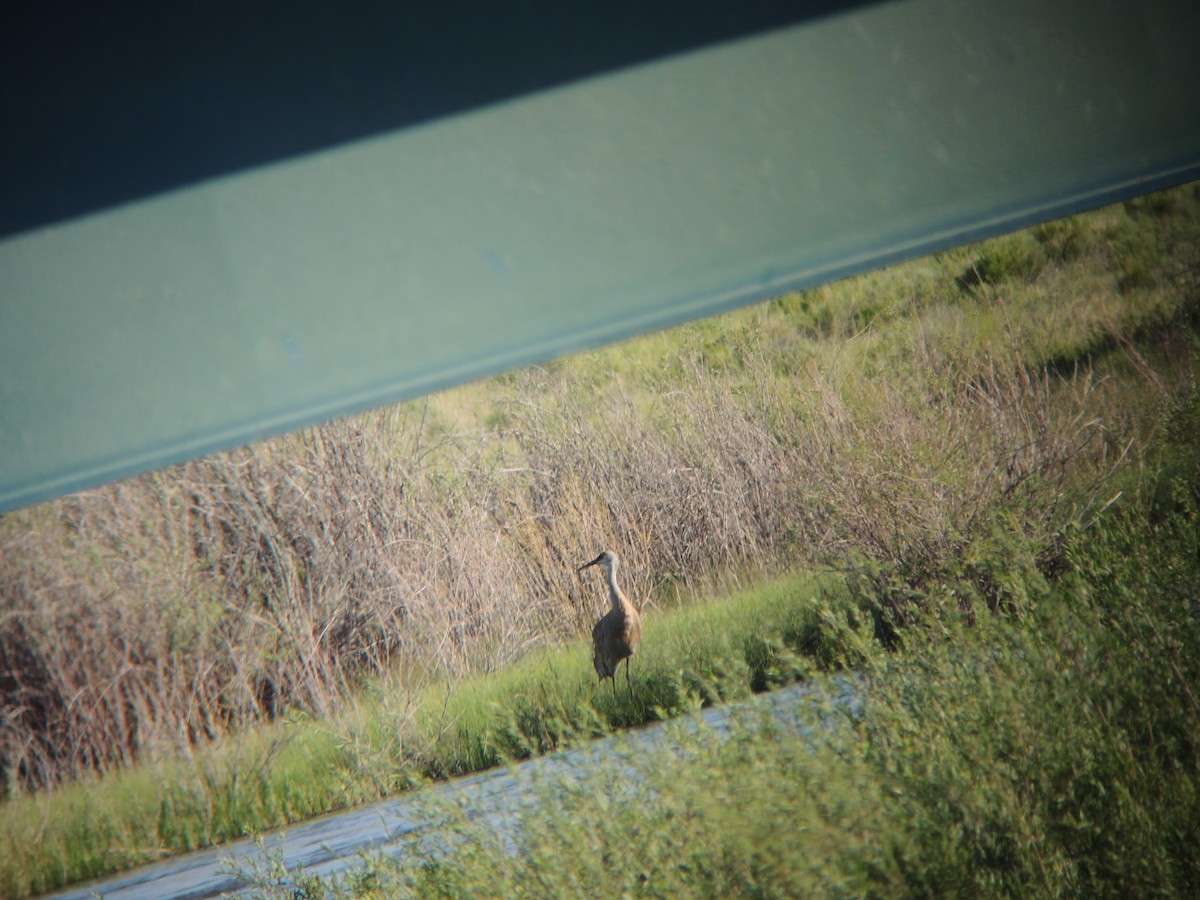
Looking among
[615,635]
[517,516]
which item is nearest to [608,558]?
[615,635]

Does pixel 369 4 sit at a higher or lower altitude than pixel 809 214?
higher

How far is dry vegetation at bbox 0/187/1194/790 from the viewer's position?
17.9 feet

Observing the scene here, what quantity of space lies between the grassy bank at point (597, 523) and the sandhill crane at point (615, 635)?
0.15m

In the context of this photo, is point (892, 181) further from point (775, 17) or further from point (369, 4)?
point (369, 4)

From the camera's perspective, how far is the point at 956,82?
2.15 metres

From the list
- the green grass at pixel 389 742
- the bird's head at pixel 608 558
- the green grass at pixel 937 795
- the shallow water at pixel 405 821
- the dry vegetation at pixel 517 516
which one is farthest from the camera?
the bird's head at pixel 608 558

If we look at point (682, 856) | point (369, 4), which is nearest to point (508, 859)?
point (682, 856)

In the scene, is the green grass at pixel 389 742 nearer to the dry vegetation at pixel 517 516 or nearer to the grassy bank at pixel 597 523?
the grassy bank at pixel 597 523

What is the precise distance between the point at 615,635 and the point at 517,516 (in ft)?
4.31

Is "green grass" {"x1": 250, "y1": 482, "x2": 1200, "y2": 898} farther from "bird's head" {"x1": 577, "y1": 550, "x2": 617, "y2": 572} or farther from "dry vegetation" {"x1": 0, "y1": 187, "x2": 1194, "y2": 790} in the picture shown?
"bird's head" {"x1": 577, "y1": 550, "x2": 617, "y2": 572}

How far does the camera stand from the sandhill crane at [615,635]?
5.39 meters

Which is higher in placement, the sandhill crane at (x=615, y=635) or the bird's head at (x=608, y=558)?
the bird's head at (x=608, y=558)

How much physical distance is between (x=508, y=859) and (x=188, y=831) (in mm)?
3742

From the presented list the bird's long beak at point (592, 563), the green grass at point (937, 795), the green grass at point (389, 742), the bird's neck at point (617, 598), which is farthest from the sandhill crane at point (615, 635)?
the green grass at point (937, 795)
